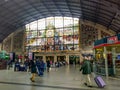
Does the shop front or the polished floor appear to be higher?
the shop front

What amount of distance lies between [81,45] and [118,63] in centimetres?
3437

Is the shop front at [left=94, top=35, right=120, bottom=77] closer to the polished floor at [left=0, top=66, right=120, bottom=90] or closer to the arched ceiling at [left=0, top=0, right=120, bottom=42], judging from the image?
the polished floor at [left=0, top=66, right=120, bottom=90]

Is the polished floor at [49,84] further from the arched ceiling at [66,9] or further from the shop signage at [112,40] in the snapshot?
the arched ceiling at [66,9]

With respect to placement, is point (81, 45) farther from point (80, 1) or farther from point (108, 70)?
point (108, 70)

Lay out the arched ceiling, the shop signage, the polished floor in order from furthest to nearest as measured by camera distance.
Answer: the arched ceiling → the shop signage → the polished floor

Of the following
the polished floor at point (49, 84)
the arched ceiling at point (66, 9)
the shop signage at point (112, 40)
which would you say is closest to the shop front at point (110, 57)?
the shop signage at point (112, 40)

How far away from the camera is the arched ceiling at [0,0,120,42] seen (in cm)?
3538

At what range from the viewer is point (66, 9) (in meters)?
45.5

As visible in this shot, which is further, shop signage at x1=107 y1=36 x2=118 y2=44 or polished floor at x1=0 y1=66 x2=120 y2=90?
shop signage at x1=107 y1=36 x2=118 y2=44

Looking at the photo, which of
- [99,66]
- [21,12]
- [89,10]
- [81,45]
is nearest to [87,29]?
[81,45]

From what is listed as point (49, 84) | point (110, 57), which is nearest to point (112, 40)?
point (110, 57)

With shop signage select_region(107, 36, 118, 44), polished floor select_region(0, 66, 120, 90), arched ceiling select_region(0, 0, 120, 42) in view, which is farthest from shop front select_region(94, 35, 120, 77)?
arched ceiling select_region(0, 0, 120, 42)

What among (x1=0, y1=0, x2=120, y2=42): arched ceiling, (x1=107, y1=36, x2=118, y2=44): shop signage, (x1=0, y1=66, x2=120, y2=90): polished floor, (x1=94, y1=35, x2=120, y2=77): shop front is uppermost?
(x1=0, y1=0, x2=120, y2=42): arched ceiling

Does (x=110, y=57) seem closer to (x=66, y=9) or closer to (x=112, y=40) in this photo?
(x=112, y=40)
